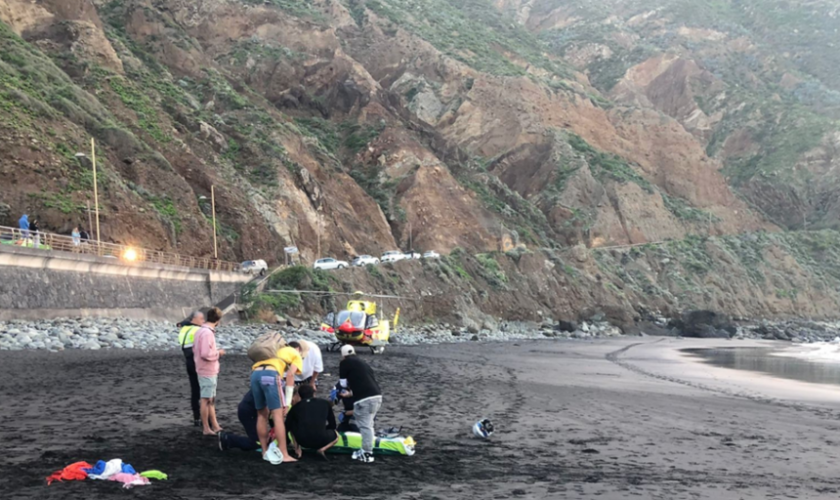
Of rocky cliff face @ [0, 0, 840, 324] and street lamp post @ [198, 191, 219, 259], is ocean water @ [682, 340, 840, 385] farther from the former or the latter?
rocky cliff face @ [0, 0, 840, 324]

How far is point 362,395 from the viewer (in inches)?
456

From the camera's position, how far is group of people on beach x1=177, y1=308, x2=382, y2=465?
11.0 meters

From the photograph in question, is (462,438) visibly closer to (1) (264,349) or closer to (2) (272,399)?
(2) (272,399)

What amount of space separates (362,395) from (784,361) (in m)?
33.8

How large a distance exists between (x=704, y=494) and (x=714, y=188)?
367ft

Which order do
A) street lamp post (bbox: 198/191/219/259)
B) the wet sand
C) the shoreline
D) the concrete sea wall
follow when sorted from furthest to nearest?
street lamp post (bbox: 198/191/219/259) → the concrete sea wall → the shoreline → the wet sand

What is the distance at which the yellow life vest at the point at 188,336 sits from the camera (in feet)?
41.6

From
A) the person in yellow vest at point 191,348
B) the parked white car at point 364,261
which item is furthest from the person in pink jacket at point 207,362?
the parked white car at point 364,261

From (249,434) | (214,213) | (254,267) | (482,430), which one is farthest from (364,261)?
(249,434)

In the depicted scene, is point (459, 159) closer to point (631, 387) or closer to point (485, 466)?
point (631, 387)

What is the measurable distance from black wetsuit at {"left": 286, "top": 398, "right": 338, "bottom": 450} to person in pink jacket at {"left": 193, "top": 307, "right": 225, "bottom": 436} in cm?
159

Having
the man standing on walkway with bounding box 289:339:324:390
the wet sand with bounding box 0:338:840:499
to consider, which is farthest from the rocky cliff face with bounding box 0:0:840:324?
the man standing on walkway with bounding box 289:339:324:390

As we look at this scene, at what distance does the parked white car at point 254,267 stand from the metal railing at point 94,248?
43.6 inches

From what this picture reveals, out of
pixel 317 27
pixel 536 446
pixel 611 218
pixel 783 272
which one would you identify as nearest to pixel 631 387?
pixel 536 446
